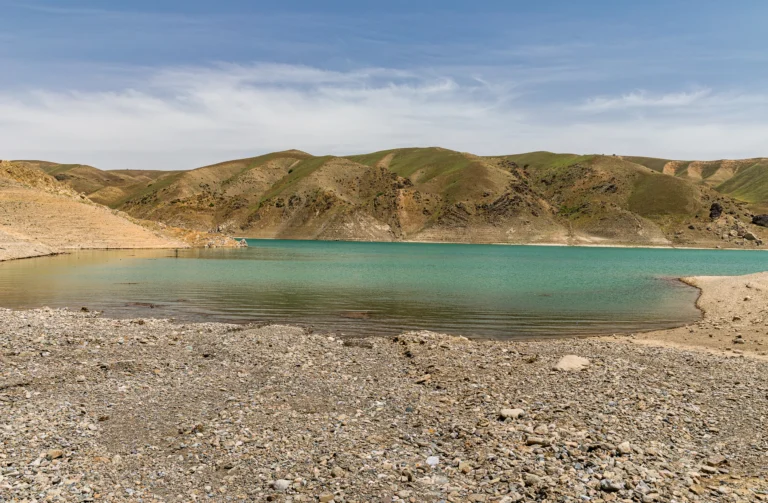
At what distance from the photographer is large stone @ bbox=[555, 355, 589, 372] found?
580 inches

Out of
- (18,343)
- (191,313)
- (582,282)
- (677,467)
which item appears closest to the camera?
(677,467)

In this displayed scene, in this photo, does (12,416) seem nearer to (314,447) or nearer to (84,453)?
(84,453)

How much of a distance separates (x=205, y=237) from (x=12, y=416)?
124m

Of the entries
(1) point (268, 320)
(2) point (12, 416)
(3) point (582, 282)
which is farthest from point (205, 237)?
(2) point (12, 416)

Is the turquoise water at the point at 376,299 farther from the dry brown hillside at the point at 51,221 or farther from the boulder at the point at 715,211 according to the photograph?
the boulder at the point at 715,211

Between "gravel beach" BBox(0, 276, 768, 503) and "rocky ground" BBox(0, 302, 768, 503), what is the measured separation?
0.04m

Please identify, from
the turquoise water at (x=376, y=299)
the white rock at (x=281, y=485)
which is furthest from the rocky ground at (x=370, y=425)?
the turquoise water at (x=376, y=299)

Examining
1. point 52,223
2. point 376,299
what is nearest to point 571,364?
point 376,299

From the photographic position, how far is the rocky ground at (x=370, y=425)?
8.01m

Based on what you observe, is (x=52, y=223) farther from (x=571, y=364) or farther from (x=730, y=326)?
(x=730, y=326)

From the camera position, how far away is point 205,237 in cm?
12862

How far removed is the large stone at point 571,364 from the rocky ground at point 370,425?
13cm

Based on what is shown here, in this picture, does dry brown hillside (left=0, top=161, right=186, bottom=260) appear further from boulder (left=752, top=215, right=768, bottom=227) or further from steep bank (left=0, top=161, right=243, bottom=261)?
boulder (left=752, top=215, right=768, bottom=227)

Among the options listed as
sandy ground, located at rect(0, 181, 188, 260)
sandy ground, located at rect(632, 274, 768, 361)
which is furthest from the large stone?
sandy ground, located at rect(0, 181, 188, 260)
